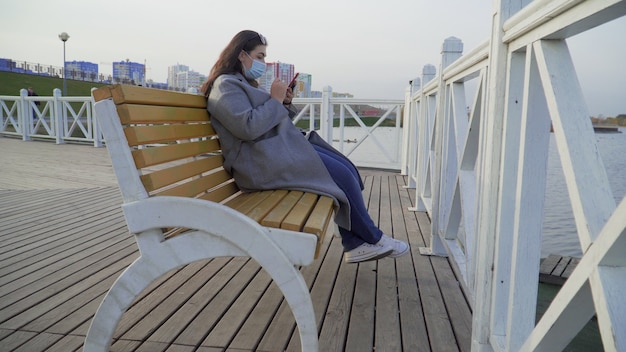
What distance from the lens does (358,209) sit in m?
2.15

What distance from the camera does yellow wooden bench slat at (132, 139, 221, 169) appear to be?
1.39m

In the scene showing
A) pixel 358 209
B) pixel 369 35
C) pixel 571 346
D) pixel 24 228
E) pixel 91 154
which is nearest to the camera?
pixel 358 209

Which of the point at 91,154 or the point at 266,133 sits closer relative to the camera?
the point at 266,133

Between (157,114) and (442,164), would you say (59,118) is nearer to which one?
(442,164)

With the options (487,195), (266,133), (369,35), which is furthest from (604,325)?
(369,35)

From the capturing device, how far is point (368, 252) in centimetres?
220

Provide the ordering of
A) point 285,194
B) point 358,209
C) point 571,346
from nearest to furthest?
point 285,194
point 358,209
point 571,346

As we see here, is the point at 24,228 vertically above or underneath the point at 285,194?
underneath

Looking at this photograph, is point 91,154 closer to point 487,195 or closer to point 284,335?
point 284,335

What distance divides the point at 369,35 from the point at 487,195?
974cm

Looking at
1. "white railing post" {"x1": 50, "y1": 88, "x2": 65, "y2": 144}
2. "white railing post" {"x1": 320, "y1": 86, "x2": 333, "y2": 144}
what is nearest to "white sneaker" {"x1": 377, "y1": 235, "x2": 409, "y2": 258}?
"white railing post" {"x1": 320, "y1": 86, "x2": 333, "y2": 144}

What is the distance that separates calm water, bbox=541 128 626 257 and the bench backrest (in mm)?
1153

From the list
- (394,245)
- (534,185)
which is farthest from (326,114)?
(534,185)

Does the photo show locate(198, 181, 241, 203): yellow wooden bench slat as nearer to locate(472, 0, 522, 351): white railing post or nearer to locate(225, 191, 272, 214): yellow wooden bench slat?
locate(225, 191, 272, 214): yellow wooden bench slat
